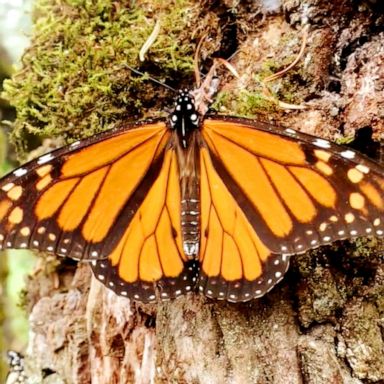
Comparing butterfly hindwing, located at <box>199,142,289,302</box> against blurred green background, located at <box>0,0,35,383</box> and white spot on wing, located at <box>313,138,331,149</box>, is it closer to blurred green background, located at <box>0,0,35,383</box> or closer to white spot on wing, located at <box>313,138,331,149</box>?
white spot on wing, located at <box>313,138,331,149</box>

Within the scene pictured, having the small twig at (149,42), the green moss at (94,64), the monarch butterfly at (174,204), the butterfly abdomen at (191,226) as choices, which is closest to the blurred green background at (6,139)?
the green moss at (94,64)

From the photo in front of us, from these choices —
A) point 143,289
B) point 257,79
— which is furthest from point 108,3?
point 143,289

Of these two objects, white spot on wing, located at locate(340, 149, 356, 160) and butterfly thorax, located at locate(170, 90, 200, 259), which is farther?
butterfly thorax, located at locate(170, 90, 200, 259)

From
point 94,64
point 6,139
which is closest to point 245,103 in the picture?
point 94,64

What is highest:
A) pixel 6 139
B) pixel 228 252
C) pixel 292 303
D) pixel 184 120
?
pixel 6 139

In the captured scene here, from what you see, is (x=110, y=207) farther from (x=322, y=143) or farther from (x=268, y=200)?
(x=322, y=143)

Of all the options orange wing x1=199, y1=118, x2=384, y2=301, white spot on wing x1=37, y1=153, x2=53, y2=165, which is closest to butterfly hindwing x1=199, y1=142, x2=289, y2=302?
orange wing x1=199, y1=118, x2=384, y2=301
